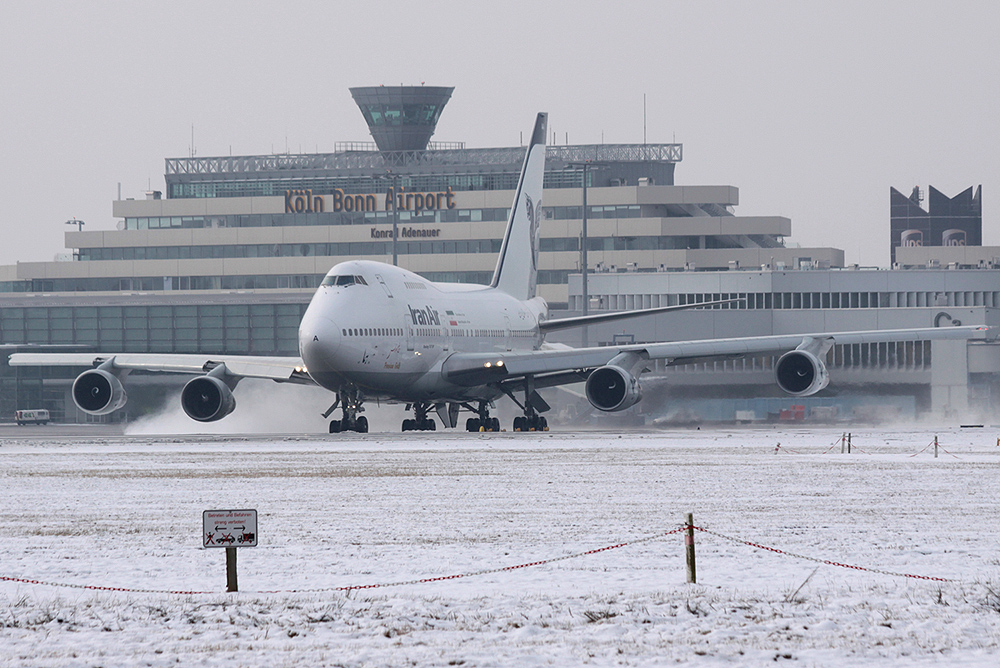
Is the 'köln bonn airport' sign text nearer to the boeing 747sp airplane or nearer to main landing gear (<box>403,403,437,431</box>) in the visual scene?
the boeing 747sp airplane

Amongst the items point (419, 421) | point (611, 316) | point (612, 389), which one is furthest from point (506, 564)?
point (611, 316)

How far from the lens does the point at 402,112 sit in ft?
394

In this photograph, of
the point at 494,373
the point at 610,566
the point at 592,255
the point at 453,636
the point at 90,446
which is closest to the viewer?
the point at 453,636

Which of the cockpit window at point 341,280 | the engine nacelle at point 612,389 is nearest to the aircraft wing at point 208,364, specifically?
the cockpit window at point 341,280

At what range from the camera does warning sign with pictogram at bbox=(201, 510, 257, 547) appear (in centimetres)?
1420

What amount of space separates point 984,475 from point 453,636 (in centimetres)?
1701

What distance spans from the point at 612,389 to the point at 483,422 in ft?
25.4

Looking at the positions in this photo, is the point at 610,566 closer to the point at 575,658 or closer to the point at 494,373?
the point at 575,658

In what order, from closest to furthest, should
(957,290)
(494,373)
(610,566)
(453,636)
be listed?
(453,636)
(610,566)
(494,373)
(957,290)

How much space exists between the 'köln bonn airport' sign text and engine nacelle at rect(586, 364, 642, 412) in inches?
2942

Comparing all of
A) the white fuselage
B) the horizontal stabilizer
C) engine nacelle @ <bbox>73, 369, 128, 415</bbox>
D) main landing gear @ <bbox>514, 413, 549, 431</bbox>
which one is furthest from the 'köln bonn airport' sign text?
engine nacelle @ <bbox>73, 369, 128, 415</bbox>

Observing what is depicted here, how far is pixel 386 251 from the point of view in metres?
118

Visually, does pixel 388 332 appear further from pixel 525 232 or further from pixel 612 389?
pixel 525 232

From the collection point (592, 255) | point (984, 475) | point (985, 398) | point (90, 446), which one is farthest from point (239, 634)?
point (592, 255)
